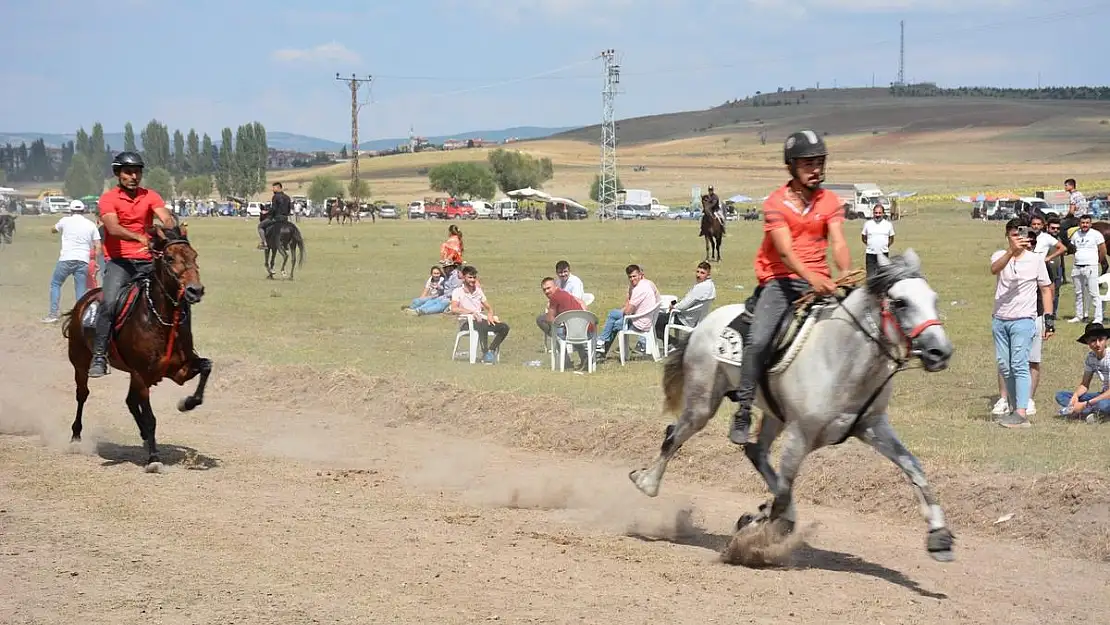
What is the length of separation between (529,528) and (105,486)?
393 centimetres

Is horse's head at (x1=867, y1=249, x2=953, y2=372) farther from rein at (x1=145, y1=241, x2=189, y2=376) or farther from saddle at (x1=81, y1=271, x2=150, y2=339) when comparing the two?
saddle at (x1=81, y1=271, x2=150, y2=339)

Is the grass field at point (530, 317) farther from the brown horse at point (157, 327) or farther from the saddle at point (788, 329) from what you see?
the brown horse at point (157, 327)

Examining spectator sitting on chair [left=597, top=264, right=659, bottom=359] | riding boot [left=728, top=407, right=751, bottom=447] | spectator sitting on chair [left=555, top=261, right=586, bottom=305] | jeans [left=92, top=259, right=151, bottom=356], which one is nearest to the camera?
riding boot [left=728, top=407, right=751, bottom=447]

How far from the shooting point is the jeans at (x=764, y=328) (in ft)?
28.6

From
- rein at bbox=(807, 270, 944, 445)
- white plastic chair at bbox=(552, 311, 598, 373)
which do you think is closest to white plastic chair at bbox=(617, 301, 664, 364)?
white plastic chair at bbox=(552, 311, 598, 373)

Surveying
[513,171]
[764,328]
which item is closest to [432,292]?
[764,328]

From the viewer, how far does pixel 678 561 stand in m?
8.80

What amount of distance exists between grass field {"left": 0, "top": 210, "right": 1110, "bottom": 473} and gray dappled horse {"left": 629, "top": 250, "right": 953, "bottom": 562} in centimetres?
286

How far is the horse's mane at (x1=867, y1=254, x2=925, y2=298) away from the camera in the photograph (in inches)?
321

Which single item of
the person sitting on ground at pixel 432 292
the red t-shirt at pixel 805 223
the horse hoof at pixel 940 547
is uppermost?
the red t-shirt at pixel 805 223

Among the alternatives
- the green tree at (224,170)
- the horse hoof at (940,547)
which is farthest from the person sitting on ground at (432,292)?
the green tree at (224,170)

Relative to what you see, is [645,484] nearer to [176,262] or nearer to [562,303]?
[176,262]

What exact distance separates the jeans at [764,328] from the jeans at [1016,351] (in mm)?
5339

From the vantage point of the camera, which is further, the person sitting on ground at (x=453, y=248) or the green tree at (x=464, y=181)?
the green tree at (x=464, y=181)
